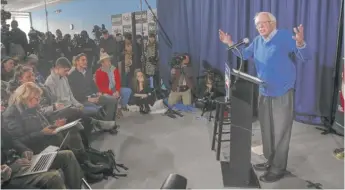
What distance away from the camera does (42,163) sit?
1950 mm

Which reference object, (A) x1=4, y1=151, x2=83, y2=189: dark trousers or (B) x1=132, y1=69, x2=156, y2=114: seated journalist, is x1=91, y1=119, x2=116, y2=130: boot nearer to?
(B) x1=132, y1=69, x2=156, y2=114: seated journalist

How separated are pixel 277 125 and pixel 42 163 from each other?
1779mm

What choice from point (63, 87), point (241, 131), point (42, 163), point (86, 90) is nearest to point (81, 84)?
point (86, 90)

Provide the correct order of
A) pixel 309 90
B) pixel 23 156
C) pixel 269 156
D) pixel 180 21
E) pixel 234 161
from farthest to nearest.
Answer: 1. pixel 180 21
2. pixel 309 90
3. pixel 269 156
4. pixel 234 161
5. pixel 23 156

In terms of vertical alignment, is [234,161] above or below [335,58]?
below

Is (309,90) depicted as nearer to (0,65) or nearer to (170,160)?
(170,160)

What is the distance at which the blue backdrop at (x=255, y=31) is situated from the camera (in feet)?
11.9

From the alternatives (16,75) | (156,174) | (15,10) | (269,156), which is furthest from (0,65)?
(269,156)

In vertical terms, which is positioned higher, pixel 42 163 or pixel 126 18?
pixel 126 18

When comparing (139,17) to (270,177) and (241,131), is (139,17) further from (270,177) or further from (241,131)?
(270,177)

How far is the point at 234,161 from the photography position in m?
2.39

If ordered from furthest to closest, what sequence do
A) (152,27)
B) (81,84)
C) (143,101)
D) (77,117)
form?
(152,27), (143,101), (81,84), (77,117)

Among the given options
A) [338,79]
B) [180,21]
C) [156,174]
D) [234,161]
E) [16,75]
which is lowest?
[156,174]

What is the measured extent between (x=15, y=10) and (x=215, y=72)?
107 inches
